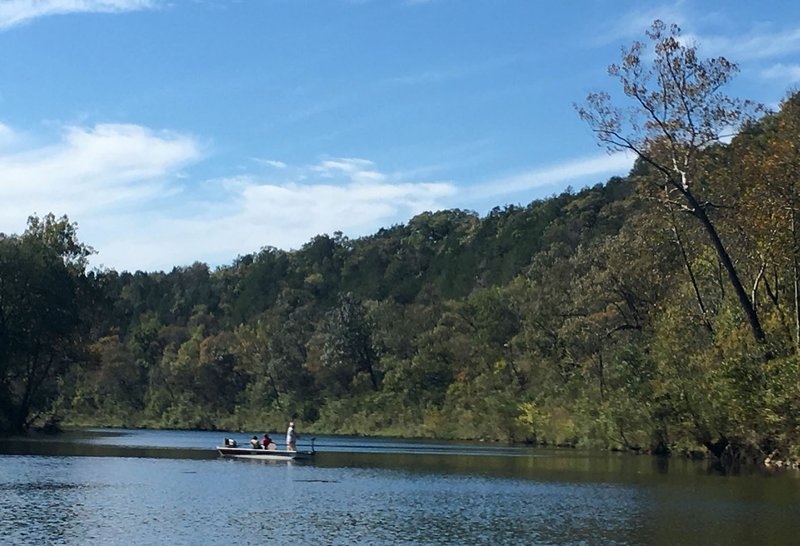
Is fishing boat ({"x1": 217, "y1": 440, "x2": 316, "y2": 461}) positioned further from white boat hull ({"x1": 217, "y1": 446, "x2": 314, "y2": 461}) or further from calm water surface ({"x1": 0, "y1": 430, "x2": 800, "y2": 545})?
calm water surface ({"x1": 0, "y1": 430, "x2": 800, "y2": 545})

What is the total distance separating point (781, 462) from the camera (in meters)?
50.8

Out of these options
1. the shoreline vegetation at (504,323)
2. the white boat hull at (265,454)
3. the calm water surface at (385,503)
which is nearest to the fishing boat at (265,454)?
the white boat hull at (265,454)

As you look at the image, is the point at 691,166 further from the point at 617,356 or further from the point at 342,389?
the point at 342,389

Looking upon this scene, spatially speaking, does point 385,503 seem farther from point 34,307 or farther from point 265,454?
point 34,307

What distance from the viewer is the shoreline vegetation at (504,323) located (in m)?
47.0

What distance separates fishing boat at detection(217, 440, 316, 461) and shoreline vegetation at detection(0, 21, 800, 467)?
57.7 feet

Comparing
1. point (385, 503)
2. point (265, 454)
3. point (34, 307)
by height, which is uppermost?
point (34, 307)

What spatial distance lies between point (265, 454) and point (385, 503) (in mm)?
24434

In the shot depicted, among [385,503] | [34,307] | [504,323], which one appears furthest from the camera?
[504,323]

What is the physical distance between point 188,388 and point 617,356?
79.5 metres

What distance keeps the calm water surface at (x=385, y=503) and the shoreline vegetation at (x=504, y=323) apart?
591 centimetres

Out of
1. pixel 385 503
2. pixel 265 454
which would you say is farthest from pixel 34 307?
pixel 385 503

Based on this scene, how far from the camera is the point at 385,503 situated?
35344mm

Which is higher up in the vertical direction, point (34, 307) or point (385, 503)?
point (34, 307)
